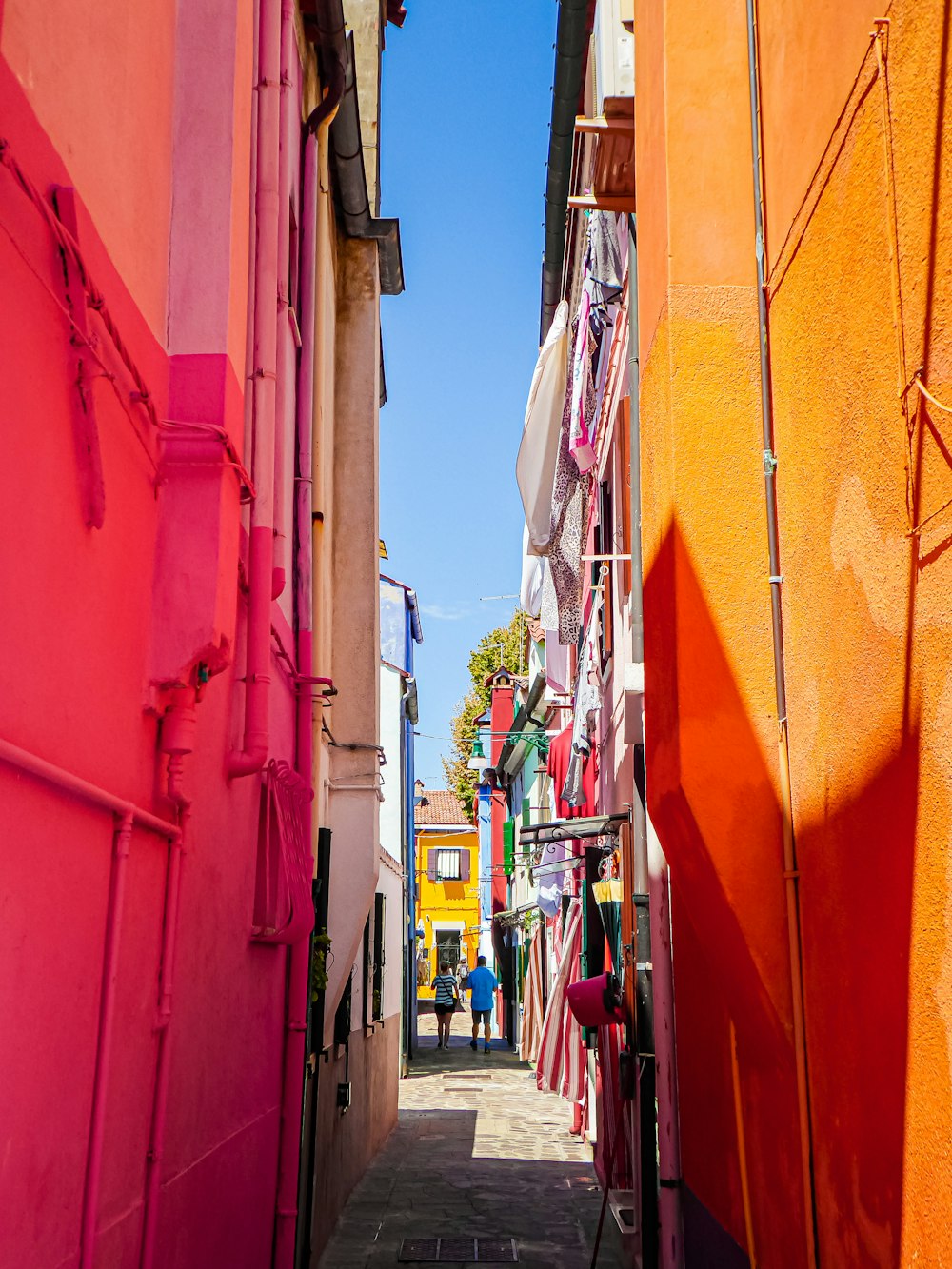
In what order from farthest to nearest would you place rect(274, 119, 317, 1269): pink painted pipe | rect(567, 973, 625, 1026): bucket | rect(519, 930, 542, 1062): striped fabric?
rect(519, 930, 542, 1062): striped fabric, rect(567, 973, 625, 1026): bucket, rect(274, 119, 317, 1269): pink painted pipe

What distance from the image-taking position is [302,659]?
27.5 feet

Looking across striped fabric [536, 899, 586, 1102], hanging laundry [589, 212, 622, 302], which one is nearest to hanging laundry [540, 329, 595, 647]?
hanging laundry [589, 212, 622, 302]

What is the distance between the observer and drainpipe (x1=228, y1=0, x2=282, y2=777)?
6016 millimetres

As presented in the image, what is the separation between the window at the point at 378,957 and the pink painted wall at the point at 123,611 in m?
8.61

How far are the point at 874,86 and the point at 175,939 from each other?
3.71m

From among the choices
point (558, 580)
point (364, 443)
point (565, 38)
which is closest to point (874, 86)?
point (565, 38)

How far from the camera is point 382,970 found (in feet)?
53.0

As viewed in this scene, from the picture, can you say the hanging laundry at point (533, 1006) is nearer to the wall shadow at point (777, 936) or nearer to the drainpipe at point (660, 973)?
the drainpipe at point (660, 973)

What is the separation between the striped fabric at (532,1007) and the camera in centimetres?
2202

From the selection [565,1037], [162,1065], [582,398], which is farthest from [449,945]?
[162,1065]

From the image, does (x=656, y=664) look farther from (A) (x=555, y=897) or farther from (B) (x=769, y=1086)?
(A) (x=555, y=897)

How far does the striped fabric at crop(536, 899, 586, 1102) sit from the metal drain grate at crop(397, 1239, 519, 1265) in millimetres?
3915

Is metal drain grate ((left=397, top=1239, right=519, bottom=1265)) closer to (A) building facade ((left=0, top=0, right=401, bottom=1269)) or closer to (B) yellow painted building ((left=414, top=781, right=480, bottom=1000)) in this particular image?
(A) building facade ((left=0, top=0, right=401, bottom=1269))

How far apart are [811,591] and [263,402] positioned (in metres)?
3.15
